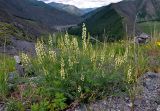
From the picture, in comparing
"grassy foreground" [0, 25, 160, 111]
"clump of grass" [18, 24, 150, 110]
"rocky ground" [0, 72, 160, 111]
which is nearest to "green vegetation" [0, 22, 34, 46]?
"grassy foreground" [0, 25, 160, 111]

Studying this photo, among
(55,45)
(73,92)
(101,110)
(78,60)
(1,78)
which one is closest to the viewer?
(101,110)

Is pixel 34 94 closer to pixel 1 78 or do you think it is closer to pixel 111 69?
pixel 1 78

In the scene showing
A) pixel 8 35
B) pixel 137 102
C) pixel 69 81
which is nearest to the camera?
pixel 137 102

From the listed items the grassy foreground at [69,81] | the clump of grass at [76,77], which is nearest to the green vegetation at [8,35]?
the grassy foreground at [69,81]

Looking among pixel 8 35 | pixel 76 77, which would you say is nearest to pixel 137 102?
pixel 76 77

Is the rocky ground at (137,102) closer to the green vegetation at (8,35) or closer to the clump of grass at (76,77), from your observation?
the clump of grass at (76,77)

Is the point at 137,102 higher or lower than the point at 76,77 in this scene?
lower

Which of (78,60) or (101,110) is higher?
(78,60)

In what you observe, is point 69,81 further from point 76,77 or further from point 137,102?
point 137,102

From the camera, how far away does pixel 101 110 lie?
6551mm

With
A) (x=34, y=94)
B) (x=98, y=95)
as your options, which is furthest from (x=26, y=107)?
(x=98, y=95)

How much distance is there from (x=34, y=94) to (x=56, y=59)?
0.83 metres

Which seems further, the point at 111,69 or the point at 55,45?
the point at 55,45

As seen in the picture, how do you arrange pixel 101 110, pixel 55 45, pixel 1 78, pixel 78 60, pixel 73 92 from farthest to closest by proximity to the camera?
pixel 55 45 < pixel 1 78 < pixel 78 60 < pixel 73 92 < pixel 101 110
